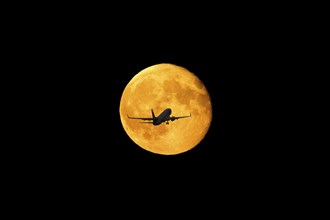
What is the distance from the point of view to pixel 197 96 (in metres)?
7.73

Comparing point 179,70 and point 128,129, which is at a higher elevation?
point 179,70

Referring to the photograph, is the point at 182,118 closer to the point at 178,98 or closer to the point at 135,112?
the point at 178,98

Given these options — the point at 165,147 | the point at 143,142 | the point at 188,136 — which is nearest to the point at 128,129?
the point at 143,142

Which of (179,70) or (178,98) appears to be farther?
(179,70)

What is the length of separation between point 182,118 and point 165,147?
94cm

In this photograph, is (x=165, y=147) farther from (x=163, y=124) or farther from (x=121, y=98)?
(x=121, y=98)

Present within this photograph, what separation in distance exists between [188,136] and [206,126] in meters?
0.62

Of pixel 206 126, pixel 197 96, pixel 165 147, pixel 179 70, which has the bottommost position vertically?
pixel 165 147

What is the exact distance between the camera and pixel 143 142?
7.95 meters

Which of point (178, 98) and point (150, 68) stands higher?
point (150, 68)

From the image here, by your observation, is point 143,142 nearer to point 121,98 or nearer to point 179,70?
point 121,98

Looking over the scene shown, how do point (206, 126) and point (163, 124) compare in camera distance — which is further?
point (206, 126)

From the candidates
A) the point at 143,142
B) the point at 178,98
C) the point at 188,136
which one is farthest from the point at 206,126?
the point at 143,142

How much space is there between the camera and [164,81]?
760 centimetres
